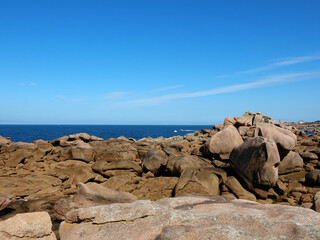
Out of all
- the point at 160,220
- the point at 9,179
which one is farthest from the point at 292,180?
the point at 9,179

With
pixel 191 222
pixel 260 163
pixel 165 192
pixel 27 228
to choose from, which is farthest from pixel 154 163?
pixel 191 222

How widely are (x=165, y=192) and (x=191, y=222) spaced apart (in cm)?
758

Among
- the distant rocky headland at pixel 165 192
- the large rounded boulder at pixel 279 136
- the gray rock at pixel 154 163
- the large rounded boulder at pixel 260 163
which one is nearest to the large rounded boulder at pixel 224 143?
the distant rocky headland at pixel 165 192

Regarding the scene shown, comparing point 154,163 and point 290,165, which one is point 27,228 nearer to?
point 154,163

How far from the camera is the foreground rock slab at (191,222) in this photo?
4160 mm

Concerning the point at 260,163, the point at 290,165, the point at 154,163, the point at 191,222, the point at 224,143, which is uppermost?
the point at 224,143

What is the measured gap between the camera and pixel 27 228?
17.0 feet

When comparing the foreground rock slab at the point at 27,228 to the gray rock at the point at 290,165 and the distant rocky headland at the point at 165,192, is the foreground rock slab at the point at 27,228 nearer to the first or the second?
the distant rocky headland at the point at 165,192

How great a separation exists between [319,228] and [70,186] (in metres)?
12.3

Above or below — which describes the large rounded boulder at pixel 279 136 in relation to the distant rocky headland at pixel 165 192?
above

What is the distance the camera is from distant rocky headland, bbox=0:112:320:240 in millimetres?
4574

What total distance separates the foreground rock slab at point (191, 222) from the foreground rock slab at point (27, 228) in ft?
1.39

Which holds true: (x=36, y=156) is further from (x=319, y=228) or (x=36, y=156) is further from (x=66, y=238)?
(x=319, y=228)

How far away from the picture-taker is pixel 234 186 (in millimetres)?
12055
